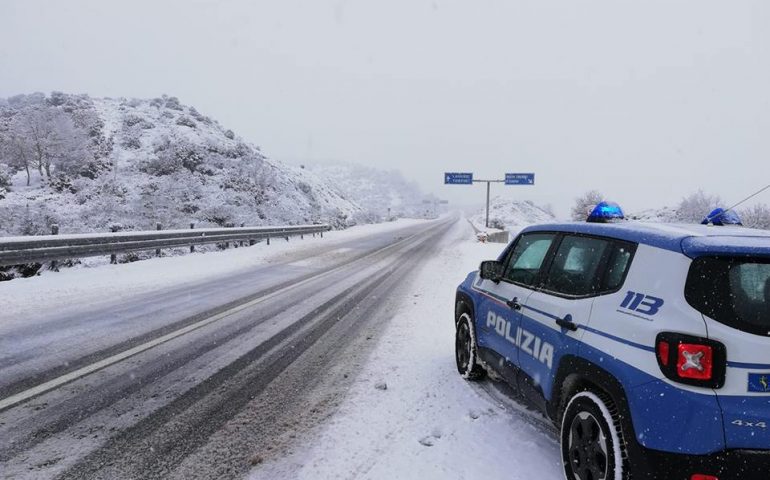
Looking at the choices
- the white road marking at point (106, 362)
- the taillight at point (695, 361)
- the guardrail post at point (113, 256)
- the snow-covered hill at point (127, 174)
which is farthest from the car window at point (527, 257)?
the snow-covered hill at point (127, 174)

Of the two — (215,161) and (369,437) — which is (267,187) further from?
(369,437)

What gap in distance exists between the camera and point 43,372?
4.61 meters

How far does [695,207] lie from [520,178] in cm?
1670

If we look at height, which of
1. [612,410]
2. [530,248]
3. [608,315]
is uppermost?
[530,248]

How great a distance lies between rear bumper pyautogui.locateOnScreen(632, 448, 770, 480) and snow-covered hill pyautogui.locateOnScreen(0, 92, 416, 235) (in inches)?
914

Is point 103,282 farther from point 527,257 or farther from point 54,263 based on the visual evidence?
point 527,257

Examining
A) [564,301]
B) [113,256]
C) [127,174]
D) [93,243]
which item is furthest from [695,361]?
[127,174]

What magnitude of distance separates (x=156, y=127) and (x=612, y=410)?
140 ft

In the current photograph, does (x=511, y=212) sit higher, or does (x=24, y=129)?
(x=24, y=129)

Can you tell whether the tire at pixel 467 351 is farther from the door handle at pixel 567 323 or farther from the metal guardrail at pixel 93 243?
the metal guardrail at pixel 93 243

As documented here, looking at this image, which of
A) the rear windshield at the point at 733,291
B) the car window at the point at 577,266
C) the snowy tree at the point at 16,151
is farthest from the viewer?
the snowy tree at the point at 16,151

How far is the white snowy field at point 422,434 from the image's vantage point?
3.06 metres

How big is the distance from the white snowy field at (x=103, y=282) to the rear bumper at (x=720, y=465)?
26.6 ft

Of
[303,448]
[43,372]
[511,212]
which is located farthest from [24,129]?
[511,212]
